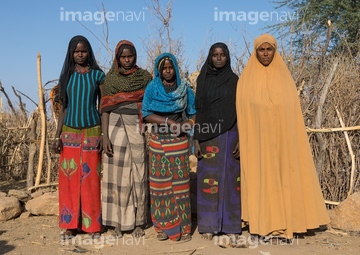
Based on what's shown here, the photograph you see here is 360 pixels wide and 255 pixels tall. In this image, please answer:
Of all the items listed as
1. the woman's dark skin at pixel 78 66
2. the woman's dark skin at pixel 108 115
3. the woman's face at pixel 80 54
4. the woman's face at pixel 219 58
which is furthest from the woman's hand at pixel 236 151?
the woman's face at pixel 80 54

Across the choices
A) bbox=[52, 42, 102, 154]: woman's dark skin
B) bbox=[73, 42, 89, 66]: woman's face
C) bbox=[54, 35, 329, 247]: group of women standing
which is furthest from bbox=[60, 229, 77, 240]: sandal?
bbox=[73, 42, 89, 66]: woman's face

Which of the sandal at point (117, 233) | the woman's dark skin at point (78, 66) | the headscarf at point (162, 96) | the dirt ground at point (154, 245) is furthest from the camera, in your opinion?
the sandal at point (117, 233)

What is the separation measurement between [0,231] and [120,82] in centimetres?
228

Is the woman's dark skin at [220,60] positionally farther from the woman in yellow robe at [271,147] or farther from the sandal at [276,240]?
the sandal at [276,240]

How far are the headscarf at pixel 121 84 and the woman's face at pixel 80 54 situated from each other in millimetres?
293

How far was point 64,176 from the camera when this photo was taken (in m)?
4.19

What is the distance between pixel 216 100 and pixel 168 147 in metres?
0.67

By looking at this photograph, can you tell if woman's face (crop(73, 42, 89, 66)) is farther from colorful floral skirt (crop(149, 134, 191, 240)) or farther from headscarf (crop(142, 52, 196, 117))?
colorful floral skirt (crop(149, 134, 191, 240))

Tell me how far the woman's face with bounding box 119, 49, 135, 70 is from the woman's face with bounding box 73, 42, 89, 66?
380mm

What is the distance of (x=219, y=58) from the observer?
394 centimetres

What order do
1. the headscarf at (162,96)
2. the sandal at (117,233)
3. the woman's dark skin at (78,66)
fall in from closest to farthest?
the headscarf at (162,96) < the woman's dark skin at (78,66) < the sandal at (117,233)

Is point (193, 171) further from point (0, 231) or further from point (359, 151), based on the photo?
point (0, 231)

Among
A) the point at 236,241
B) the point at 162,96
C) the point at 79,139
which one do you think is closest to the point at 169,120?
the point at 162,96

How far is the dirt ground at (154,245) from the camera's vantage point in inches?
151
